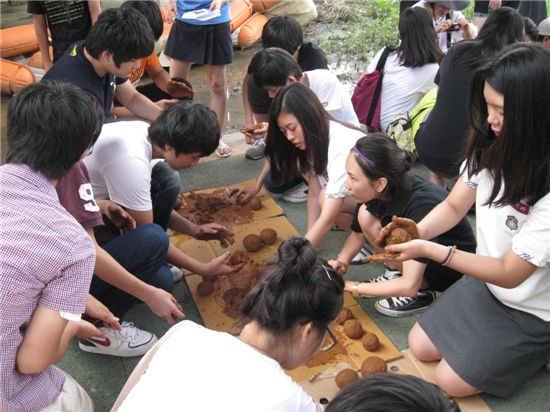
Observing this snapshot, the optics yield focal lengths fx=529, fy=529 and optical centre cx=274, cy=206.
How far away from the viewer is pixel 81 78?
9.06 feet

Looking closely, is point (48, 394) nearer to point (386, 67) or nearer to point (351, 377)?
point (351, 377)

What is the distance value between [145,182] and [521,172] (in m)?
1.58

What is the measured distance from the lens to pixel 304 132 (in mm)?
2760

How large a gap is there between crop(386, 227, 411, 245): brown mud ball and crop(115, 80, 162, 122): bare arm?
1852 millimetres

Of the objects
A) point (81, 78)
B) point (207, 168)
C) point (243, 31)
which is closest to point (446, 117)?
point (207, 168)

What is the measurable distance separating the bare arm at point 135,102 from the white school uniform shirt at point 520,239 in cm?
202

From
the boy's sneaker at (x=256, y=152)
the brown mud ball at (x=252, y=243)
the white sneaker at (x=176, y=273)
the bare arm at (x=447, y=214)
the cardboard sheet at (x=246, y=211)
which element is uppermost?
the bare arm at (x=447, y=214)

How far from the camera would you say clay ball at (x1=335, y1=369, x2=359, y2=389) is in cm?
225

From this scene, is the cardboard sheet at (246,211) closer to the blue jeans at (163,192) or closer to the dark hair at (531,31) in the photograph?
the blue jeans at (163,192)

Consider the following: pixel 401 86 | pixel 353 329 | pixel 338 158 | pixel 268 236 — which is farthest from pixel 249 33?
pixel 353 329

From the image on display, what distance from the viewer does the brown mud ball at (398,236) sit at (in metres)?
2.18

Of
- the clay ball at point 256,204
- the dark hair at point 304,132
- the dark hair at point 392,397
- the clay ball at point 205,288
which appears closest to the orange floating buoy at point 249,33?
the clay ball at point 256,204

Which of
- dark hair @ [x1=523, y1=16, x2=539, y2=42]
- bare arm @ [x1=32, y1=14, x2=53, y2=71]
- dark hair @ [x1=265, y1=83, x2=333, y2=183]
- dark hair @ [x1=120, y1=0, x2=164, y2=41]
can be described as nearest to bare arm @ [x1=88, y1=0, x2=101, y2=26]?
dark hair @ [x1=120, y1=0, x2=164, y2=41]

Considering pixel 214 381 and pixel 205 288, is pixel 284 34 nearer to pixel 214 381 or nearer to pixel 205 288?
pixel 205 288
